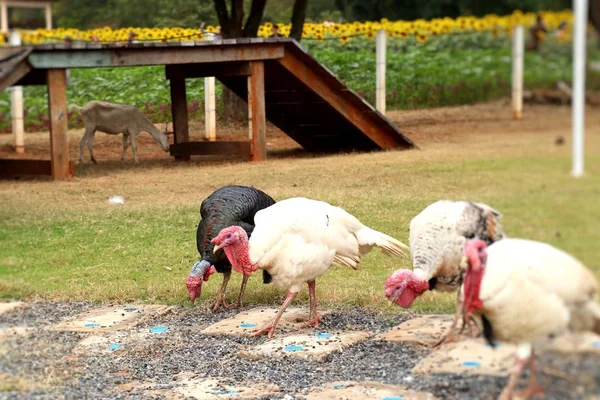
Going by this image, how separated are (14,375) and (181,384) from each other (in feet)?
2.39

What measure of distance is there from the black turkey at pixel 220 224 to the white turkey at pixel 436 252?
121 centimetres

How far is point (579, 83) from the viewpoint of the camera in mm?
2662

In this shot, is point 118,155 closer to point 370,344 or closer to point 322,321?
point 322,321

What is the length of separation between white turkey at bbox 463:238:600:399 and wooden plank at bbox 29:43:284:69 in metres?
4.28

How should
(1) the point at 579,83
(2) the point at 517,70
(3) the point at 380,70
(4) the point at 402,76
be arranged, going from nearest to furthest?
(1) the point at 579,83 < (2) the point at 517,70 < (4) the point at 402,76 < (3) the point at 380,70

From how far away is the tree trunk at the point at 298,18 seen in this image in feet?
21.8

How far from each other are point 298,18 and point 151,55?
0.97 meters

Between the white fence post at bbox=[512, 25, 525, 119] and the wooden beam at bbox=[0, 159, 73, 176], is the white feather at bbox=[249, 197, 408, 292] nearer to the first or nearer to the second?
the white fence post at bbox=[512, 25, 525, 119]

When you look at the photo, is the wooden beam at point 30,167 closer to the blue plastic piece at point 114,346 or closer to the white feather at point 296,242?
the blue plastic piece at point 114,346

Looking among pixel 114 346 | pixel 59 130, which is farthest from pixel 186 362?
pixel 59 130

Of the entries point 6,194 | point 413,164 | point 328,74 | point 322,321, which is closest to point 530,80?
point 322,321

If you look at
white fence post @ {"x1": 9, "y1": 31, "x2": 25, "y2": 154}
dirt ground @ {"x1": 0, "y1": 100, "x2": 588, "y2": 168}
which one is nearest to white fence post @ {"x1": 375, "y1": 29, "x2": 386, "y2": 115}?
dirt ground @ {"x1": 0, "y1": 100, "x2": 588, "y2": 168}

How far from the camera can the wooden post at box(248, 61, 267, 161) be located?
23.8 ft

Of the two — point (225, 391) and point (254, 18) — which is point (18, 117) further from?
point (225, 391)
